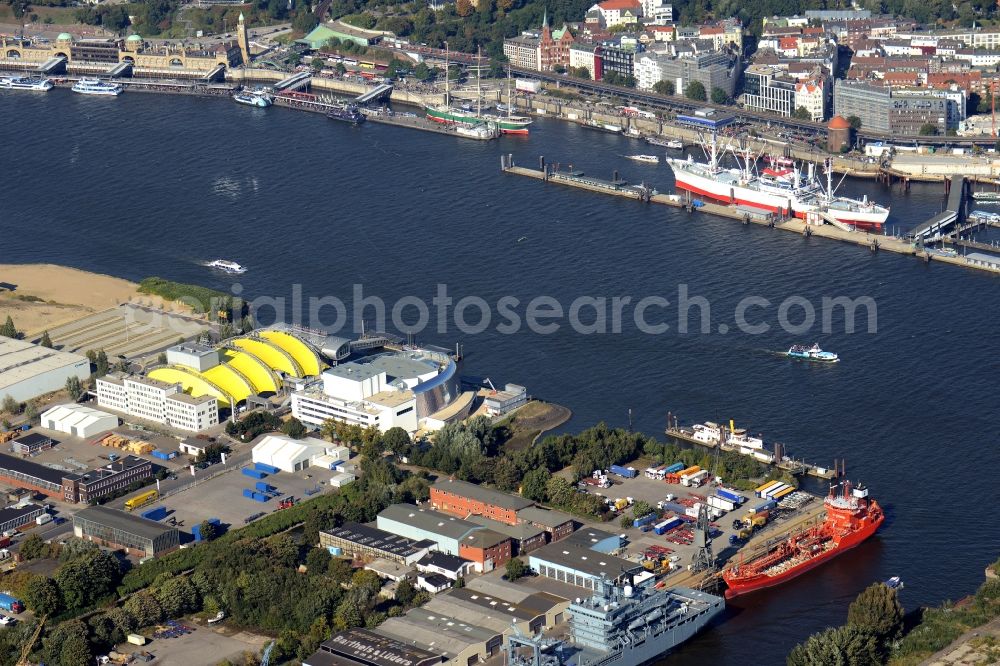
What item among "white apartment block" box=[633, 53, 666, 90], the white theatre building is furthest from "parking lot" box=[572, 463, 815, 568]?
"white apartment block" box=[633, 53, 666, 90]

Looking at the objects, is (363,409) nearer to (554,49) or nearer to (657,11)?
(554,49)

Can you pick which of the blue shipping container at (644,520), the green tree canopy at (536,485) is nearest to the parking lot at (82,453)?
the green tree canopy at (536,485)

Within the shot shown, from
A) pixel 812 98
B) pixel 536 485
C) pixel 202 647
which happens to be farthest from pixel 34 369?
pixel 812 98

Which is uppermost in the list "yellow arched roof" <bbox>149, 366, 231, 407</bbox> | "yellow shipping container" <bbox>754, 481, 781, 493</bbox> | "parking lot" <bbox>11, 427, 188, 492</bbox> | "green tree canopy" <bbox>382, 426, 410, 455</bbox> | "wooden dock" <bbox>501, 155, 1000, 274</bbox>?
"wooden dock" <bbox>501, 155, 1000, 274</bbox>

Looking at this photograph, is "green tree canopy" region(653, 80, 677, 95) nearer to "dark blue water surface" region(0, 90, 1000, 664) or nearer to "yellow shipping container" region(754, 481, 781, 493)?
"dark blue water surface" region(0, 90, 1000, 664)

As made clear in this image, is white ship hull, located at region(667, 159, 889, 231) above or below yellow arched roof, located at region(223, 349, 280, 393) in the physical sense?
above

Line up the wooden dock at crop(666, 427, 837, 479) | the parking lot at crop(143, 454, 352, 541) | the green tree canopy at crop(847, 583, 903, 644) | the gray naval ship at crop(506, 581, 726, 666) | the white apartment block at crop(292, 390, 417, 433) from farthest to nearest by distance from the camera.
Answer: the white apartment block at crop(292, 390, 417, 433) → the wooden dock at crop(666, 427, 837, 479) → the parking lot at crop(143, 454, 352, 541) → the green tree canopy at crop(847, 583, 903, 644) → the gray naval ship at crop(506, 581, 726, 666)
